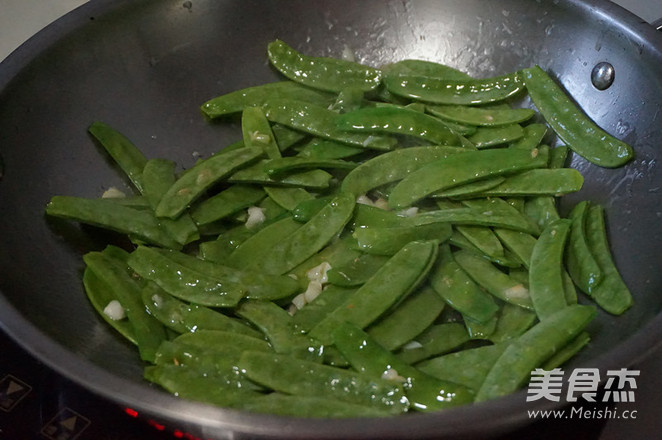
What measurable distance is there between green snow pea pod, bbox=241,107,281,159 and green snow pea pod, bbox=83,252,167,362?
68 cm

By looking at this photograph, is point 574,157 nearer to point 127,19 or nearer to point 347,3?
point 347,3

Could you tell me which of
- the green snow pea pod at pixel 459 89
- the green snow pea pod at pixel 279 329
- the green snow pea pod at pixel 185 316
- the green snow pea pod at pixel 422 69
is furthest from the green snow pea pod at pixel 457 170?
the green snow pea pod at pixel 185 316

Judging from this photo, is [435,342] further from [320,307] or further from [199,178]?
[199,178]

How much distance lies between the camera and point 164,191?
2250 mm

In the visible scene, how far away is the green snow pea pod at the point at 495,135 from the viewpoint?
2.37 meters

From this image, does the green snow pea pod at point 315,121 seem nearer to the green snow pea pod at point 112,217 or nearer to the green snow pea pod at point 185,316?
the green snow pea pod at point 112,217

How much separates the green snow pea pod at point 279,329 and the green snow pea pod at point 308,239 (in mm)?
149

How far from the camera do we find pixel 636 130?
7.36 ft

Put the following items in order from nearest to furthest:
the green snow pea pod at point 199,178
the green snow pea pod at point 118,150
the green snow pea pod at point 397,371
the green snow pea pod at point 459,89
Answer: the green snow pea pod at point 397,371 < the green snow pea pod at point 199,178 < the green snow pea pod at point 118,150 < the green snow pea pod at point 459,89

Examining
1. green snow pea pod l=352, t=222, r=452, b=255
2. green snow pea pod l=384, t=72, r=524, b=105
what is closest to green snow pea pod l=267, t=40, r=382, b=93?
green snow pea pod l=384, t=72, r=524, b=105

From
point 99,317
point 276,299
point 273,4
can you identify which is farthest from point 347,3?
point 99,317

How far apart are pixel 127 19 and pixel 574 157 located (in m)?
1.84

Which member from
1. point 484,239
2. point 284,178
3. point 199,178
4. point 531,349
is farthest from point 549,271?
point 199,178

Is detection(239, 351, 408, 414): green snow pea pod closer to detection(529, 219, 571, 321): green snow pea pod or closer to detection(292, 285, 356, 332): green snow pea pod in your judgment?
detection(292, 285, 356, 332): green snow pea pod
